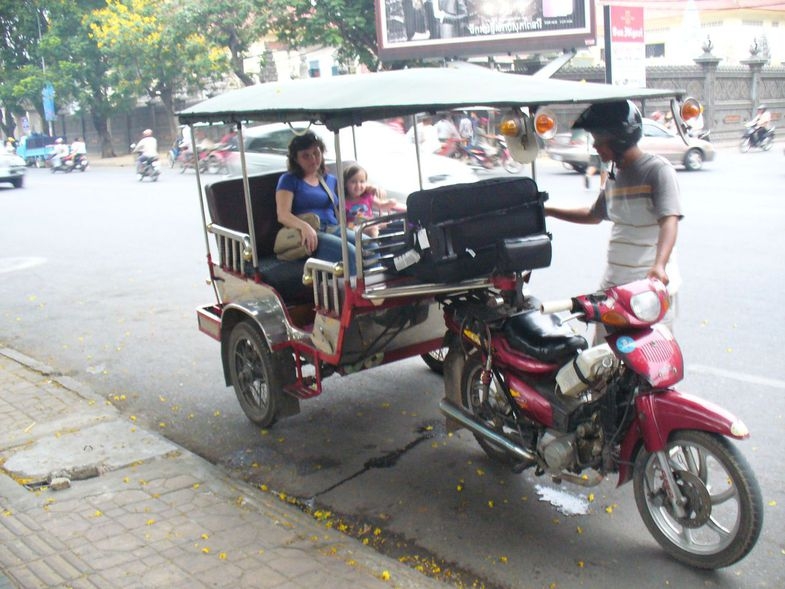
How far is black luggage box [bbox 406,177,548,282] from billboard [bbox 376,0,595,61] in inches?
863

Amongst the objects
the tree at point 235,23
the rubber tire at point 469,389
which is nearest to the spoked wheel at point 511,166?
the rubber tire at point 469,389

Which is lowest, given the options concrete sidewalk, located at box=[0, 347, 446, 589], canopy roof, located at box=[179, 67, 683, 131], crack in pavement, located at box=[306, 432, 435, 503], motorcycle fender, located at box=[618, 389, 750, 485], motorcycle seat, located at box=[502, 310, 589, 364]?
crack in pavement, located at box=[306, 432, 435, 503]

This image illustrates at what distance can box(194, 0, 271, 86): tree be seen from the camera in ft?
90.6

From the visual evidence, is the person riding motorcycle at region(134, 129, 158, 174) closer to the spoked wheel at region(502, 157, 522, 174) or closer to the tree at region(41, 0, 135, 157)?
the tree at region(41, 0, 135, 157)

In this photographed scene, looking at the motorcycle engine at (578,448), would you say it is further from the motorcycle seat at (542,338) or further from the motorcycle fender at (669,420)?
the motorcycle seat at (542,338)

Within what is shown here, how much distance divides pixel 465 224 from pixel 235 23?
91.7ft

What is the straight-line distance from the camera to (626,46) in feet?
83.0

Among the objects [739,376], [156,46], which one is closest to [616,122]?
[739,376]

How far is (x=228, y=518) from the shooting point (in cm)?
402

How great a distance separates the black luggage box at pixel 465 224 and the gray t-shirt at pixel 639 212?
1.39 feet

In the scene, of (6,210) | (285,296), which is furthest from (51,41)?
(285,296)

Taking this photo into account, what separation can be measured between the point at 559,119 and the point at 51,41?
37.6 metres

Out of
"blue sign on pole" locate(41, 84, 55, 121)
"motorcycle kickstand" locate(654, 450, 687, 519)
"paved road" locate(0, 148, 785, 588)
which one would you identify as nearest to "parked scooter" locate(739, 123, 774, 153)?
"paved road" locate(0, 148, 785, 588)

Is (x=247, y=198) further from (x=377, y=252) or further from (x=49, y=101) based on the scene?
(x=49, y=101)
